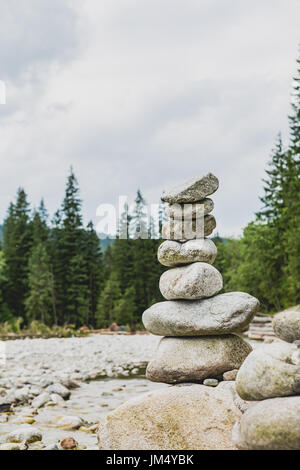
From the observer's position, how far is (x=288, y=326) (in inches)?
179

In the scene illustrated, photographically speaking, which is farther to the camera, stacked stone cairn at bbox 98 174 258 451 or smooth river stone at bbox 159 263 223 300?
smooth river stone at bbox 159 263 223 300

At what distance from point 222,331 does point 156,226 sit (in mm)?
32127

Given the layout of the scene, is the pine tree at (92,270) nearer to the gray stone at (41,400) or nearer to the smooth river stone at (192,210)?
the gray stone at (41,400)

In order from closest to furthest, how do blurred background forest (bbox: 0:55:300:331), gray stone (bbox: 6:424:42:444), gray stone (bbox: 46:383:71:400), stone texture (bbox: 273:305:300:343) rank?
1. stone texture (bbox: 273:305:300:343)
2. gray stone (bbox: 6:424:42:444)
3. gray stone (bbox: 46:383:71:400)
4. blurred background forest (bbox: 0:55:300:331)

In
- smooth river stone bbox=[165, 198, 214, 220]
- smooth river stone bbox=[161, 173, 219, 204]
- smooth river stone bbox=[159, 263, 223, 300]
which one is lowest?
smooth river stone bbox=[159, 263, 223, 300]

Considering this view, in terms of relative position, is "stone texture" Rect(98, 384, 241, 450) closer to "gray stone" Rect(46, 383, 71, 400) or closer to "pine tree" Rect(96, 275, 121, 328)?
"gray stone" Rect(46, 383, 71, 400)

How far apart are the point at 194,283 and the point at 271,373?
231 cm

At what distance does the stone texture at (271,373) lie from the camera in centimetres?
424

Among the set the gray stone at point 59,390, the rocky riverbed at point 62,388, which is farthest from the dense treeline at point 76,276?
the gray stone at point 59,390

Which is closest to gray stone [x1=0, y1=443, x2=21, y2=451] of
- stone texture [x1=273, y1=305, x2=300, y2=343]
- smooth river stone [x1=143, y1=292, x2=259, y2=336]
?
smooth river stone [x1=143, y1=292, x2=259, y2=336]

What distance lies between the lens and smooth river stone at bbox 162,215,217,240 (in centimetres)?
692

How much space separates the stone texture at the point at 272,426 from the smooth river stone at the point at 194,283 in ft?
7.79

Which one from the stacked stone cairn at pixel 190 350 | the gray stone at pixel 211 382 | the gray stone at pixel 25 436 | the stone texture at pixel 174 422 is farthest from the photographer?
the gray stone at pixel 25 436
